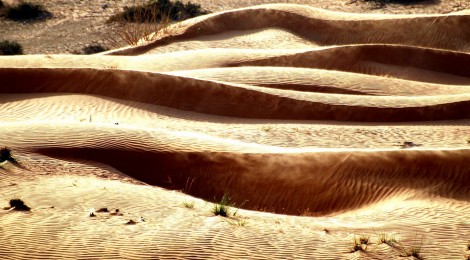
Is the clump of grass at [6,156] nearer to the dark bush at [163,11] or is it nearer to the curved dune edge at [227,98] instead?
the curved dune edge at [227,98]

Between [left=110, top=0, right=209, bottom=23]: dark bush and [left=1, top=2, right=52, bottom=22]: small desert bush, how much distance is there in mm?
A: 2390

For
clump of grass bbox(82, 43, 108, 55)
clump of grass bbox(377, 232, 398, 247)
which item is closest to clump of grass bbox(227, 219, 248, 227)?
clump of grass bbox(377, 232, 398, 247)

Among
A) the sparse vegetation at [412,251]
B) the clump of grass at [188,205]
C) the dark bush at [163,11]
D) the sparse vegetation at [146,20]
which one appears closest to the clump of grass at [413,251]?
the sparse vegetation at [412,251]

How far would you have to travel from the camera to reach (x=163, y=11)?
78.3ft

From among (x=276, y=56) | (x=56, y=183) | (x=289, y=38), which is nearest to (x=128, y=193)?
(x=56, y=183)

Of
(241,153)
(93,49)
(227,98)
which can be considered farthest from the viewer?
(93,49)

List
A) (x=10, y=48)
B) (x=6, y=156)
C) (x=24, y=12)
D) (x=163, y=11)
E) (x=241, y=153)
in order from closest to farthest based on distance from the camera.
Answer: (x=6, y=156)
(x=241, y=153)
(x=10, y=48)
(x=24, y=12)
(x=163, y=11)

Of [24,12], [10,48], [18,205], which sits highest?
[18,205]

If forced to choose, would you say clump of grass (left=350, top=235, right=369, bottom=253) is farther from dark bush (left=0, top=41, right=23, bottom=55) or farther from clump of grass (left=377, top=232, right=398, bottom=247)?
dark bush (left=0, top=41, right=23, bottom=55)

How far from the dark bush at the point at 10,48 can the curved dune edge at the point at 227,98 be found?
21.5 ft

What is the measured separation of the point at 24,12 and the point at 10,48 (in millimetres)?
4197

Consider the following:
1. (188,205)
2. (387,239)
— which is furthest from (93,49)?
(387,239)

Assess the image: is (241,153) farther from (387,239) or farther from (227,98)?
(227,98)

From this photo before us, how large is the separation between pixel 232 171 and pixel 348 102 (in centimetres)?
403
